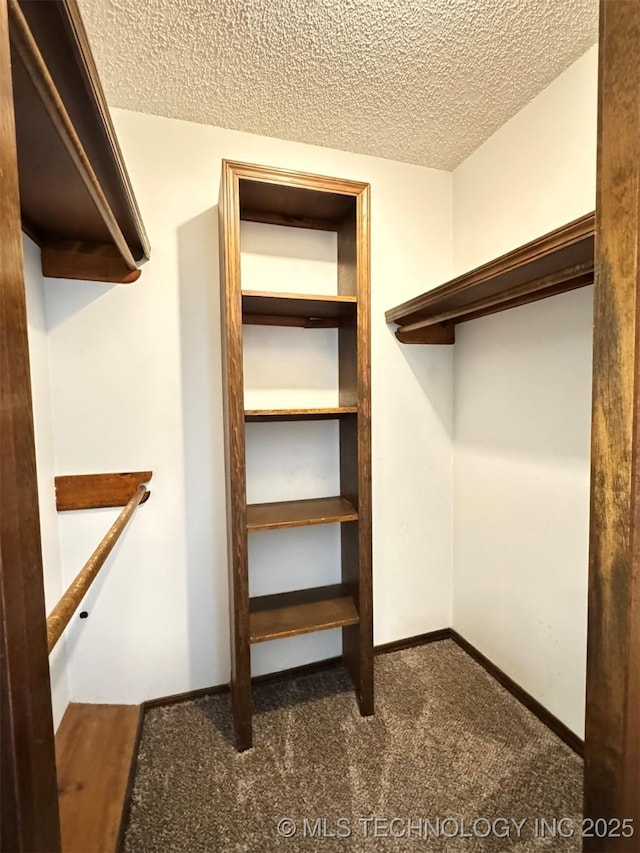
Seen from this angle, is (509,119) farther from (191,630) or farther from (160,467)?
(191,630)

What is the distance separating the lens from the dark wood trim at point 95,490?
1.56 metres

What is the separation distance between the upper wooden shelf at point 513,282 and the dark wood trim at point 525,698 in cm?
160

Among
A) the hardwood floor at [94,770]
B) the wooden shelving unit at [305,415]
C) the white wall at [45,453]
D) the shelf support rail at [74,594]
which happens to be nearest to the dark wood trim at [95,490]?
the white wall at [45,453]

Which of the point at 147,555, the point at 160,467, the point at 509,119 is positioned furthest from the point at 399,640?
the point at 509,119

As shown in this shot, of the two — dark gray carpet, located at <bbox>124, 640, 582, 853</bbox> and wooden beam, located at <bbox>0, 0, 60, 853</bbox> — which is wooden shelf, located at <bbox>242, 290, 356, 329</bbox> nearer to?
wooden beam, located at <bbox>0, 0, 60, 853</bbox>

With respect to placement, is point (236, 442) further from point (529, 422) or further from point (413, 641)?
point (413, 641)

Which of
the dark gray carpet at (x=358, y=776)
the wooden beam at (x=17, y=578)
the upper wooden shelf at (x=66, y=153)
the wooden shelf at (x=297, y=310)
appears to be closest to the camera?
the wooden beam at (x=17, y=578)

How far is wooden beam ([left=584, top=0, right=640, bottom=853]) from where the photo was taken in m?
0.50

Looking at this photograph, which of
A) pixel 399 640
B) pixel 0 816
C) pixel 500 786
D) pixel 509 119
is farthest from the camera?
pixel 399 640

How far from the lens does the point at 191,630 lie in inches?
69.0

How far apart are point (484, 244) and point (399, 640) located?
2.05 m

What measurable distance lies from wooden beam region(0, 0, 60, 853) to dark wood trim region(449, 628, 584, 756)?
1.72 metres

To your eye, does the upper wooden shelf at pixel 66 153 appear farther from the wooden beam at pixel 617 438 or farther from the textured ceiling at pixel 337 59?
the wooden beam at pixel 617 438

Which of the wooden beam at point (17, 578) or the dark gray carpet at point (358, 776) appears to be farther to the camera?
the dark gray carpet at point (358, 776)
